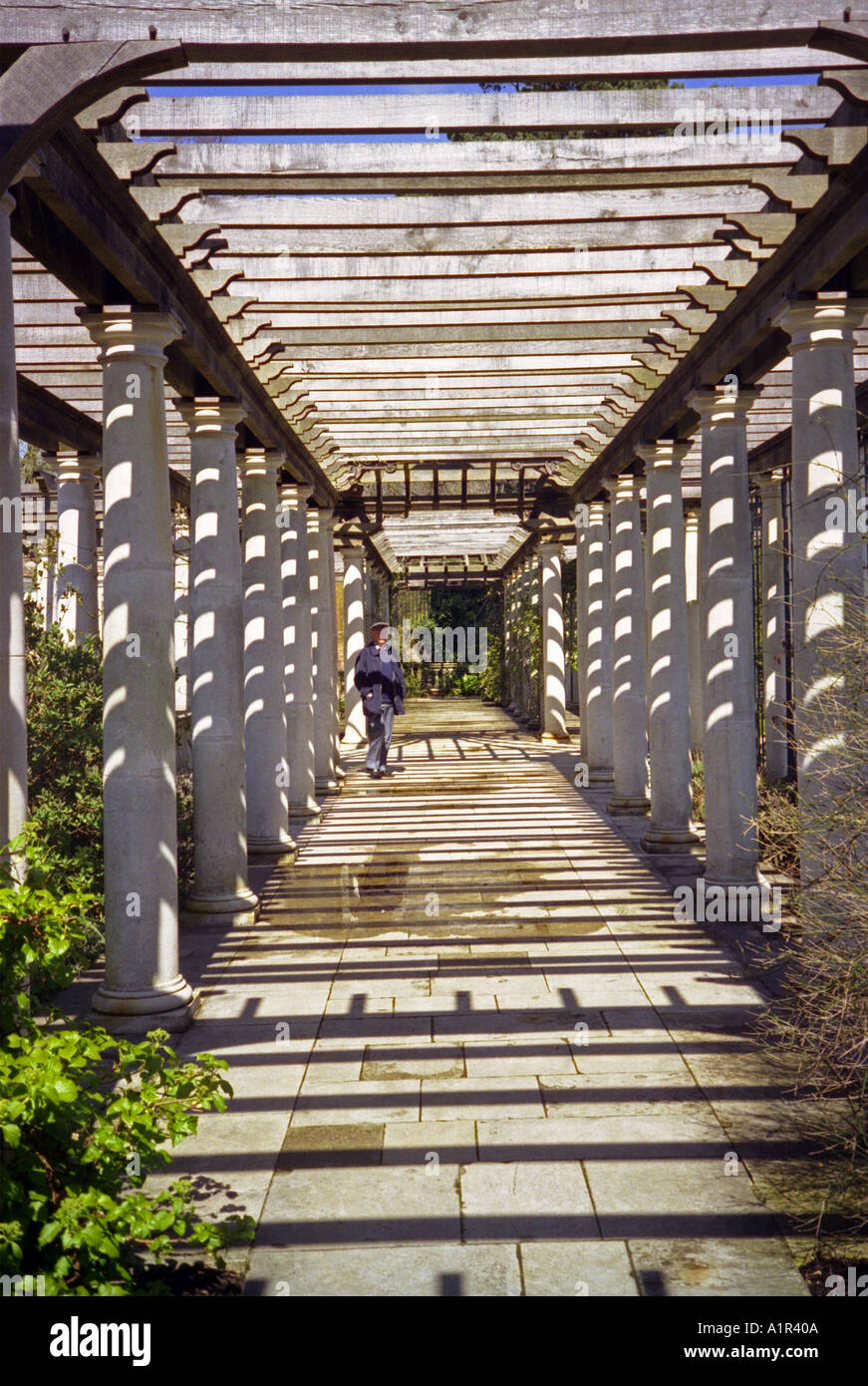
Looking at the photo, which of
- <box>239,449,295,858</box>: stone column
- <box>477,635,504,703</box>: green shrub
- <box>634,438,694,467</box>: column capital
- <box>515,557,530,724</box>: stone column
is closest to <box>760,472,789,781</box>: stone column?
<box>634,438,694,467</box>: column capital

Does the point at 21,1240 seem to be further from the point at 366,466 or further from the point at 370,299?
the point at 366,466

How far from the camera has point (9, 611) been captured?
163 inches

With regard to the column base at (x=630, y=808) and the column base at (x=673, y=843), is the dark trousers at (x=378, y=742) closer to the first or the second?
the column base at (x=630, y=808)

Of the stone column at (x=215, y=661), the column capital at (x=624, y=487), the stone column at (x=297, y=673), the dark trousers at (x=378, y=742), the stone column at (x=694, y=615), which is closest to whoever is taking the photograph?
the stone column at (x=215, y=661)

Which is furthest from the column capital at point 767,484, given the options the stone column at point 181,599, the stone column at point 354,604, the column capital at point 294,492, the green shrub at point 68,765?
the green shrub at point 68,765

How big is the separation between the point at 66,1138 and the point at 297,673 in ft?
34.5

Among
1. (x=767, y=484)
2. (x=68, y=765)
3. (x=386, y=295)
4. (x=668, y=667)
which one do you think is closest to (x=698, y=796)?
(x=668, y=667)

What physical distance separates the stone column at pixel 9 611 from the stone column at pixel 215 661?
4566mm

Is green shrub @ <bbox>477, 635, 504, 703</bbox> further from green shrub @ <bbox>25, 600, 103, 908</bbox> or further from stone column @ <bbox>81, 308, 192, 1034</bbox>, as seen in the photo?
stone column @ <bbox>81, 308, 192, 1034</bbox>

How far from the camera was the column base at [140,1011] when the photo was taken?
21.1 ft

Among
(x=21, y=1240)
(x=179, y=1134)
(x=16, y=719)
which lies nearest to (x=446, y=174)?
(x=16, y=719)

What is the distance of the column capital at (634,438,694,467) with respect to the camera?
1109 cm

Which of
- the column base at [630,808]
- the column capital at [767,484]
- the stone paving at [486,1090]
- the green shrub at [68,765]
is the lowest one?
the stone paving at [486,1090]

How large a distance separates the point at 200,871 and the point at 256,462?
12.7 feet
